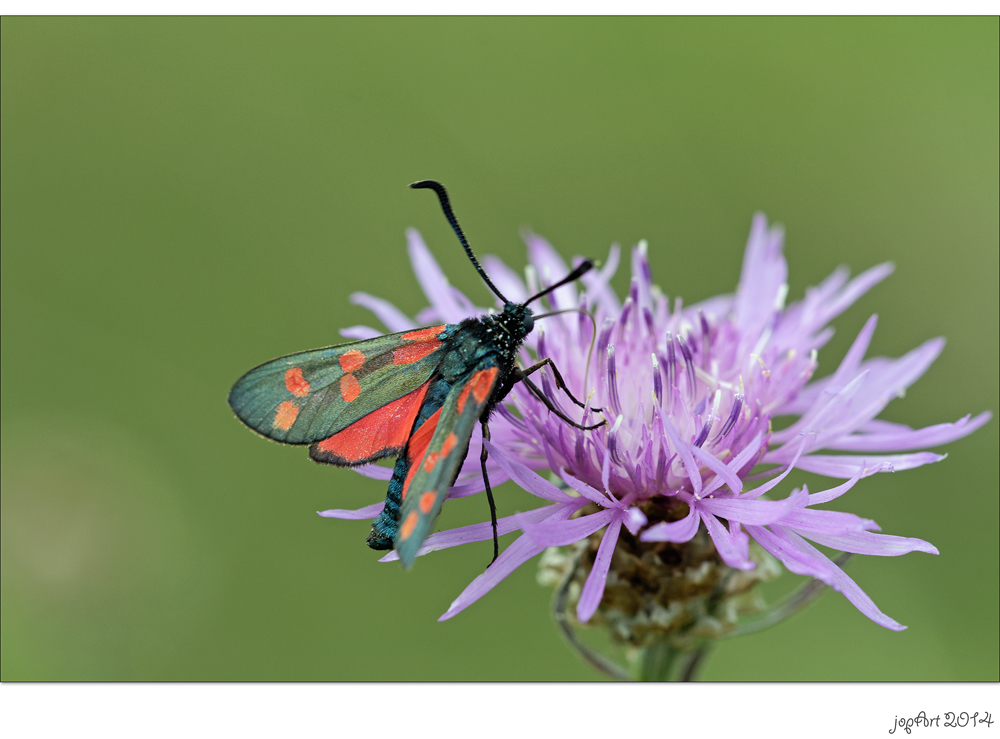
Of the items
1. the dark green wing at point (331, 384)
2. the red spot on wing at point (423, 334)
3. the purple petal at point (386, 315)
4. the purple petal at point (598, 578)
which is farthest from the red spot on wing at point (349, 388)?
the purple petal at point (598, 578)

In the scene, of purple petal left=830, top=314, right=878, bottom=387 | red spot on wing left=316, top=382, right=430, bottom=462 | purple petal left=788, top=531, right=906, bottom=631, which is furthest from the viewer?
purple petal left=830, top=314, right=878, bottom=387

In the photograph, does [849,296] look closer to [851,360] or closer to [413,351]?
[851,360]

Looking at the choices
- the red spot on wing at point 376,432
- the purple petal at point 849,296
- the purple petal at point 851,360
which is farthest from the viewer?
the purple petal at point 849,296

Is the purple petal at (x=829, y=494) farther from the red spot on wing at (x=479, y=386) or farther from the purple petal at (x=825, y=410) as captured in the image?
the red spot on wing at (x=479, y=386)

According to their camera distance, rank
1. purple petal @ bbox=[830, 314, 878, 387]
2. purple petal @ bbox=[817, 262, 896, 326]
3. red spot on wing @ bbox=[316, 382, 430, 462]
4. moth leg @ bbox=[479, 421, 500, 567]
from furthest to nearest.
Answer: purple petal @ bbox=[817, 262, 896, 326]
purple petal @ bbox=[830, 314, 878, 387]
red spot on wing @ bbox=[316, 382, 430, 462]
moth leg @ bbox=[479, 421, 500, 567]

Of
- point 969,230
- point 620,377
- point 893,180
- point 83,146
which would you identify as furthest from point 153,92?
point 969,230

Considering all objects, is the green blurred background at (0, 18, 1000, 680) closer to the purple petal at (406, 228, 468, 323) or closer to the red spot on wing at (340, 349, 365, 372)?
the purple petal at (406, 228, 468, 323)

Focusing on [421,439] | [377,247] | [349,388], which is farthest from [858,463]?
[377,247]

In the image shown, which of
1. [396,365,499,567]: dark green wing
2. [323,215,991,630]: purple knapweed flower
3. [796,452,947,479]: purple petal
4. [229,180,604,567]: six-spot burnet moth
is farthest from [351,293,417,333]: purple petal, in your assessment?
[796,452,947,479]: purple petal
